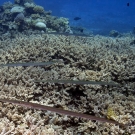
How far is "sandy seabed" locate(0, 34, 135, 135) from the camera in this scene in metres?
3.99

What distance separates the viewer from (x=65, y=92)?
16.7 ft

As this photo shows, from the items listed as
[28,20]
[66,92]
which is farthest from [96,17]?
[66,92]

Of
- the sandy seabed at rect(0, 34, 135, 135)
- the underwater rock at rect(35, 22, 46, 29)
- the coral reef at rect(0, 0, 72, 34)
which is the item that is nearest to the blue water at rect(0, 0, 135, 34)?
the coral reef at rect(0, 0, 72, 34)

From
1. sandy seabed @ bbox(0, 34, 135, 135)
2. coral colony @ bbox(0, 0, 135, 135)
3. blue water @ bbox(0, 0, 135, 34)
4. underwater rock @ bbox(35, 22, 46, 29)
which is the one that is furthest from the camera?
blue water @ bbox(0, 0, 135, 34)

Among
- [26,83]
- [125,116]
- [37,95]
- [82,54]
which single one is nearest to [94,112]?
[125,116]

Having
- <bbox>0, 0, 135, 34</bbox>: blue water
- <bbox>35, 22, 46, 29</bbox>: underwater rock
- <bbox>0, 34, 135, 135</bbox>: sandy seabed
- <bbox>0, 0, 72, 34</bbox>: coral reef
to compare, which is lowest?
<bbox>0, 34, 135, 135</bbox>: sandy seabed

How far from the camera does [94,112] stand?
454 centimetres

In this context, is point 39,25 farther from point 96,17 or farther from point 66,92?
point 96,17

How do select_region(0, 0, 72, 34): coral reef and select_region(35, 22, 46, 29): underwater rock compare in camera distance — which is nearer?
select_region(35, 22, 46, 29): underwater rock

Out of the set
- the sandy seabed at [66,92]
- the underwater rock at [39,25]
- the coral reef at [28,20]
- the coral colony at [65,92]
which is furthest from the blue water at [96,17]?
the coral colony at [65,92]

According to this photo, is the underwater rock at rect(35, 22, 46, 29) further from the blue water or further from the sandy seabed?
the blue water

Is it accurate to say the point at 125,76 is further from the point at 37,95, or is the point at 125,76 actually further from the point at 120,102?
the point at 37,95

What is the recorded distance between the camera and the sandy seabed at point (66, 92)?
Answer: 3994mm

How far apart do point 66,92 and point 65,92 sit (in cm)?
4
